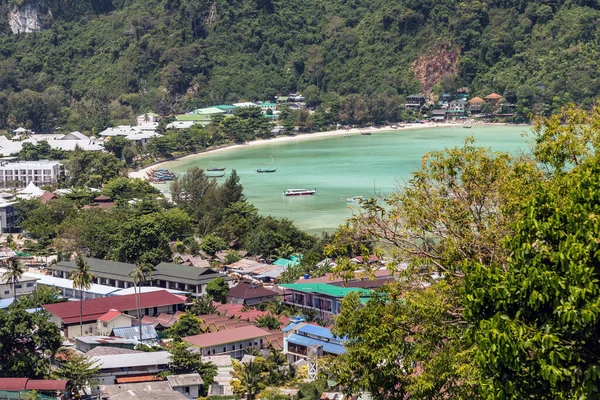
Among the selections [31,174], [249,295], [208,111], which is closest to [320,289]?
[249,295]

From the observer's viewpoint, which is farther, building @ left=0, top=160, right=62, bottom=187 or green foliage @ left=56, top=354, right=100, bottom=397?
building @ left=0, top=160, right=62, bottom=187

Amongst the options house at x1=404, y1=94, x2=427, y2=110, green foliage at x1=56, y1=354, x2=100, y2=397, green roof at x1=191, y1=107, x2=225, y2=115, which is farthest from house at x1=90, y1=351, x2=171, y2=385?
house at x1=404, y1=94, x2=427, y2=110

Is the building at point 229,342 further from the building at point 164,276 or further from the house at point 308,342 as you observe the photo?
the building at point 164,276

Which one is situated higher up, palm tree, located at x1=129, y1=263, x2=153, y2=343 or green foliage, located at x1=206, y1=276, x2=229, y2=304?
palm tree, located at x1=129, y1=263, x2=153, y2=343

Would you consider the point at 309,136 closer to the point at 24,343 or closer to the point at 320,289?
the point at 320,289

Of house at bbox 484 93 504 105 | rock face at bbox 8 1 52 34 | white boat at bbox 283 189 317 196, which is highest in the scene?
rock face at bbox 8 1 52 34

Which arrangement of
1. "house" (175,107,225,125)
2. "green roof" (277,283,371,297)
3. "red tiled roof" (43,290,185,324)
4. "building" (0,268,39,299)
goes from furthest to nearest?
1. "house" (175,107,225,125)
2. "building" (0,268,39,299)
3. "red tiled roof" (43,290,185,324)
4. "green roof" (277,283,371,297)

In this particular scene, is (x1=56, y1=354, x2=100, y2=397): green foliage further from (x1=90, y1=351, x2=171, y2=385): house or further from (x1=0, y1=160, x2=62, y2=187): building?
(x1=0, y1=160, x2=62, y2=187): building

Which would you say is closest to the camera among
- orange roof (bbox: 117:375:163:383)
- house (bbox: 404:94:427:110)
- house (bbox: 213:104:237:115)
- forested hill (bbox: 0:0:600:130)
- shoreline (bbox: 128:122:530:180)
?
orange roof (bbox: 117:375:163:383)

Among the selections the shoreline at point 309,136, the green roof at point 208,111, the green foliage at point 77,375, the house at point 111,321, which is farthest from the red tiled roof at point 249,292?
the green roof at point 208,111
